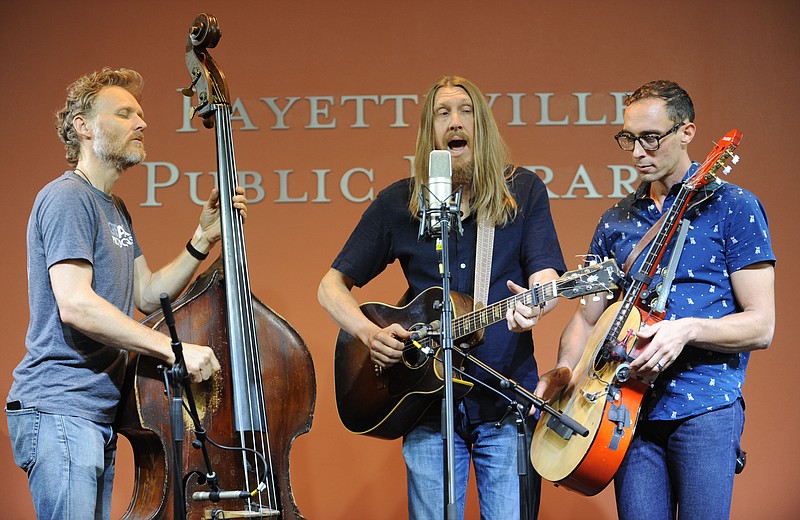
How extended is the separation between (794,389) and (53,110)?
398 cm

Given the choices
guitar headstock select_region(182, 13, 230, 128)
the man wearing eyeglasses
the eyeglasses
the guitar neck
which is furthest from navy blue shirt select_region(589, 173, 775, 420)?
guitar headstock select_region(182, 13, 230, 128)

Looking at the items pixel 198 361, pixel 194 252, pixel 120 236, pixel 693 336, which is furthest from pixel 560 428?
pixel 120 236

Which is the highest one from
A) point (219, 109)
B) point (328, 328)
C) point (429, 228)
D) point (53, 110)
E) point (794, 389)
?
point (53, 110)

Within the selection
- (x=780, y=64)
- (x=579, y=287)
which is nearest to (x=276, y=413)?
(x=579, y=287)

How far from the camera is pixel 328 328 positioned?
4598 mm

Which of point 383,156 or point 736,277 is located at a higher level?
point 383,156

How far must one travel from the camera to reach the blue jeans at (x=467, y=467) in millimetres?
2924

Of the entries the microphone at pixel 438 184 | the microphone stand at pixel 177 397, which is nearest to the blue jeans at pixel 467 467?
the microphone at pixel 438 184

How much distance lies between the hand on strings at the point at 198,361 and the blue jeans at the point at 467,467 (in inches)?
27.9

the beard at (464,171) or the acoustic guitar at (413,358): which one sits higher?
the beard at (464,171)

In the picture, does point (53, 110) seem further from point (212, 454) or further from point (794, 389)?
point (794, 389)

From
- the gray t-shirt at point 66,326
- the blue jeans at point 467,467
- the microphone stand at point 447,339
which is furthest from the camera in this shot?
the blue jeans at point 467,467

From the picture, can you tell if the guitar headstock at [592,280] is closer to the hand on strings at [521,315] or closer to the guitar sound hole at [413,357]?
the hand on strings at [521,315]

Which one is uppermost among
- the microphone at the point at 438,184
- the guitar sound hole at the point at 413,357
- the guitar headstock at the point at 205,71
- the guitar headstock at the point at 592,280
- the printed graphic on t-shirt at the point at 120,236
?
the guitar headstock at the point at 205,71
